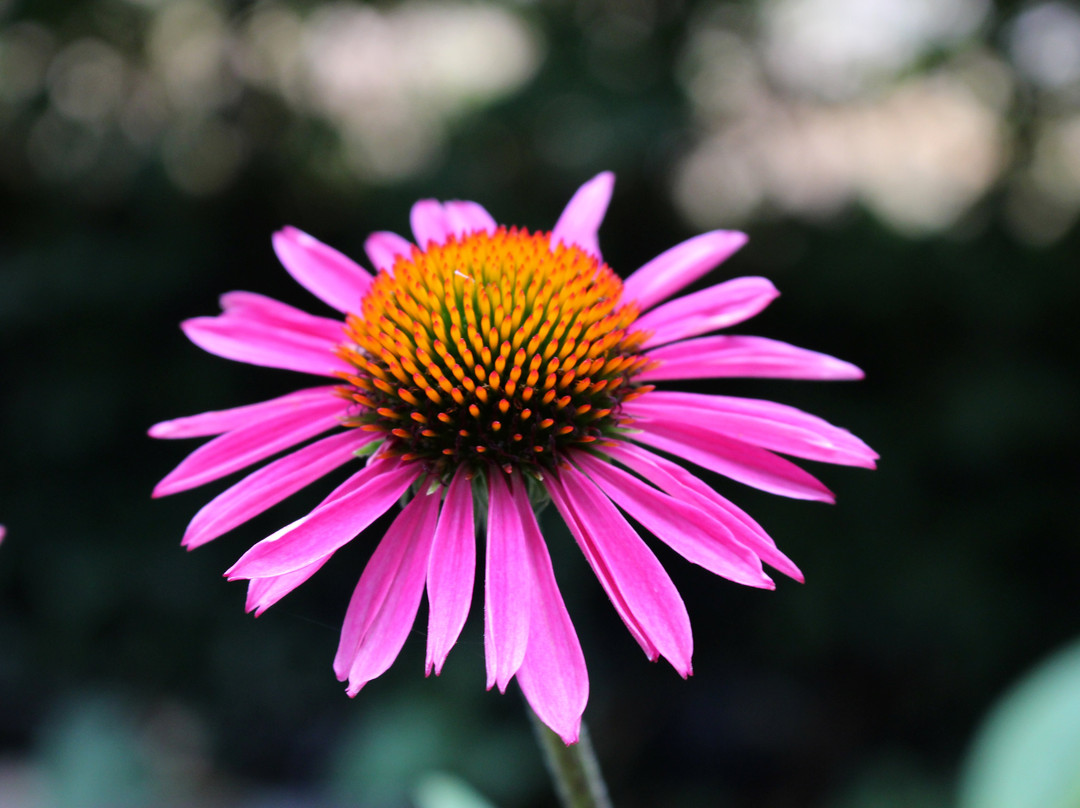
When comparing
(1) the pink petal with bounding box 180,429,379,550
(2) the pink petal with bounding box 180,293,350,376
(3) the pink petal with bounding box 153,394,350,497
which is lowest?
(1) the pink petal with bounding box 180,429,379,550

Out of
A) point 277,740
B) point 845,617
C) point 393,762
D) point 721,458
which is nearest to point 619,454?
point 721,458

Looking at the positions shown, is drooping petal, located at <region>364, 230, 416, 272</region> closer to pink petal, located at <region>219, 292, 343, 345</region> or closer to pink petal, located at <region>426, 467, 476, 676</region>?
pink petal, located at <region>219, 292, 343, 345</region>

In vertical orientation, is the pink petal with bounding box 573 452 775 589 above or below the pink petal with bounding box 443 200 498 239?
below

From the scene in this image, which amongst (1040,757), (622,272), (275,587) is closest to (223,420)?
(275,587)

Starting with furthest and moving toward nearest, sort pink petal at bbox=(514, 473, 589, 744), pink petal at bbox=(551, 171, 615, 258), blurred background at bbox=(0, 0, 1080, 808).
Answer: blurred background at bbox=(0, 0, 1080, 808)
pink petal at bbox=(551, 171, 615, 258)
pink petal at bbox=(514, 473, 589, 744)

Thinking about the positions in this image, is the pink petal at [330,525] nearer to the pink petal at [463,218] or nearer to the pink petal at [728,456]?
the pink petal at [728,456]

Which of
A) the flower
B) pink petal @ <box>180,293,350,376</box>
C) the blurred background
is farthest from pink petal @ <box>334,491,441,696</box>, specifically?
the blurred background
